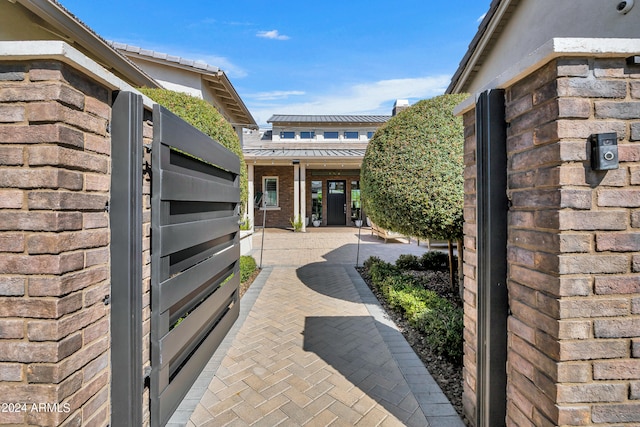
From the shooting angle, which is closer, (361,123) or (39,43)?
(39,43)

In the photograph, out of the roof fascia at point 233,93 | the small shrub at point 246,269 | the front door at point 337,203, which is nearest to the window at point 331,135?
the front door at point 337,203

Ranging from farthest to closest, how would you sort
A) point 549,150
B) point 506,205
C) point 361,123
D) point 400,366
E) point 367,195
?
point 361,123 → point 367,195 → point 400,366 → point 506,205 → point 549,150

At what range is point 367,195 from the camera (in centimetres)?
484

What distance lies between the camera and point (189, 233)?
7.09ft

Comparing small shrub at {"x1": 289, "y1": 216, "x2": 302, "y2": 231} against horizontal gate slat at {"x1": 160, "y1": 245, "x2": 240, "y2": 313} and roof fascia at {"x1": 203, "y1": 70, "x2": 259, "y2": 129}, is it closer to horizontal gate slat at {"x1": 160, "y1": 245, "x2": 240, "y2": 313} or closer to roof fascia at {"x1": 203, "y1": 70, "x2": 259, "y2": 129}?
roof fascia at {"x1": 203, "y1": 70, "x2": 259, "y2": 129}

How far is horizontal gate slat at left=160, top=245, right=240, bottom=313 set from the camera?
5.99 feet

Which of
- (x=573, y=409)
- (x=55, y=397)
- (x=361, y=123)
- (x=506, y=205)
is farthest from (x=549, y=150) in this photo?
(x=361, y=123)

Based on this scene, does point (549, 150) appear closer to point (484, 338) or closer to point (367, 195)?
point (484, 338)

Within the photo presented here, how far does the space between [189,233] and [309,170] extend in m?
12.7

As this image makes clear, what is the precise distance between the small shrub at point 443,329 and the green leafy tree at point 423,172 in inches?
47.7

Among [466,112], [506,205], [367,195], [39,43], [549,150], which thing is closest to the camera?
[39,43]

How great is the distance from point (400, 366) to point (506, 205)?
188 centimetres

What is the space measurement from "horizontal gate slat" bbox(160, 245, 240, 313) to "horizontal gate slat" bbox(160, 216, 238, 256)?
205 millimetres

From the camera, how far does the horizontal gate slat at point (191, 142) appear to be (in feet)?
5.98
